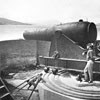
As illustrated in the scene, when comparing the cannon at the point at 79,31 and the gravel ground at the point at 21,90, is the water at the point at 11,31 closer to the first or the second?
the gravel ground at the point at 21,90

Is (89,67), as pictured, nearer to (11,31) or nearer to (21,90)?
(21,90)

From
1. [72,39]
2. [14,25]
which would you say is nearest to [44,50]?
[72,39]

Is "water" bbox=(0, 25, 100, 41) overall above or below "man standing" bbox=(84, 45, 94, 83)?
above

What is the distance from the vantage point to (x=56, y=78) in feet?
25.9

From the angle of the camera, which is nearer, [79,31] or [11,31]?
[79,31]

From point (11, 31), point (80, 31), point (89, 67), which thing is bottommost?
point (89, 67)

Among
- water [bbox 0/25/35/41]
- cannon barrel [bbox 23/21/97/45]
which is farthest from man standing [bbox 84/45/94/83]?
water [bbox 0/25/35/41]

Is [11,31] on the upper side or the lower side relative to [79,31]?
upper

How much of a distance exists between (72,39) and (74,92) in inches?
128

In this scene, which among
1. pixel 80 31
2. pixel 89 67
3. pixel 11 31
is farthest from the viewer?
pixel 11 31

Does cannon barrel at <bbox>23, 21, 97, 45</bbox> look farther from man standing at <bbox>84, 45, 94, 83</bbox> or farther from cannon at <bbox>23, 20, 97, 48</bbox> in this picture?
man standing at <bbox>84, 45, 94, 83</bbox>

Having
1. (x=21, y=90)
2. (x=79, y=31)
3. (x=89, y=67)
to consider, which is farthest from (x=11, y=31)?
(x=89, y=67)

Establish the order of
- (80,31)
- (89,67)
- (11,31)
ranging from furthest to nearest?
(11,31) < (80,31) < (89,67)

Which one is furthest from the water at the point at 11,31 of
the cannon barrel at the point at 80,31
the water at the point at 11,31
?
the cannon barrel at the point at 80,31
